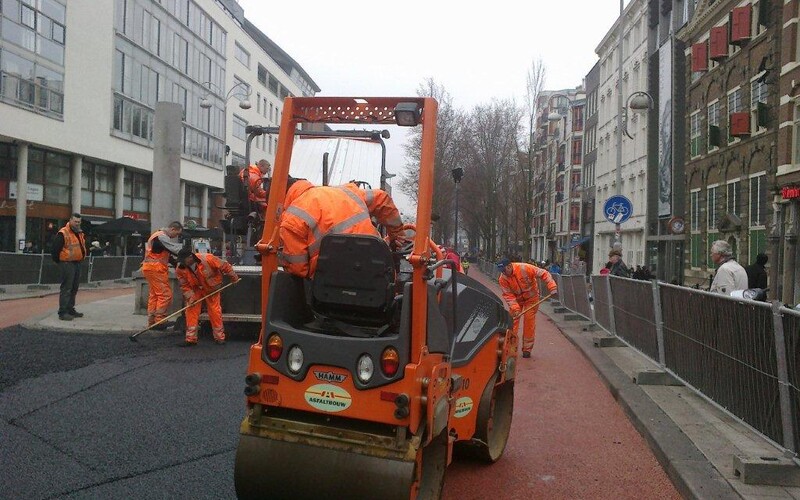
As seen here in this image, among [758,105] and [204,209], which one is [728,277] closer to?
[758,105]

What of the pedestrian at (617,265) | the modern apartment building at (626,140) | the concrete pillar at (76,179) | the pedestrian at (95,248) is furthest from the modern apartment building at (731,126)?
the concrete pillar at (76,179)

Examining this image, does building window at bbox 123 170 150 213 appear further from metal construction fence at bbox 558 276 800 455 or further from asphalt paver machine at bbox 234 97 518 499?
asphalt paver machine at bbox 234 97 518 499

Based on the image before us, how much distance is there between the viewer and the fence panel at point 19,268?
1856cm

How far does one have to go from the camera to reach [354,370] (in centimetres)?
362

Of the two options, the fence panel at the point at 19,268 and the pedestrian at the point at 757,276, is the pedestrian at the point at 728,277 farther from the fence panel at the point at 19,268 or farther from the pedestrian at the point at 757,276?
the fence panel at the point at 19,268

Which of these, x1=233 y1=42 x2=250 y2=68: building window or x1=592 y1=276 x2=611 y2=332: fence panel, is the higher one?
x1=233 y1=42 x2=250 y2=68: building window

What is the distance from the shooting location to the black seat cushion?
12.3ft

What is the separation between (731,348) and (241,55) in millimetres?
55132

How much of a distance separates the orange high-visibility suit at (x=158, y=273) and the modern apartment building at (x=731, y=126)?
57.0ft

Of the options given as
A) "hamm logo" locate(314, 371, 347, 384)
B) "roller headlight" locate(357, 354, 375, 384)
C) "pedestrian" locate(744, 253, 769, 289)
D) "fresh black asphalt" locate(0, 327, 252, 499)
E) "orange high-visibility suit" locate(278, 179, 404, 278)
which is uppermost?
"orange high-visibility suit" locate(278, 179, 404, 278)

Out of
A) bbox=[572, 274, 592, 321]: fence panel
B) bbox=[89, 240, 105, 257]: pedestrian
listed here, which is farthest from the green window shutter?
bbox=[89, 240, 105, 257]: pedestrian

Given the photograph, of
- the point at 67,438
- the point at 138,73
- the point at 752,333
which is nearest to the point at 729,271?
the point at 752,333

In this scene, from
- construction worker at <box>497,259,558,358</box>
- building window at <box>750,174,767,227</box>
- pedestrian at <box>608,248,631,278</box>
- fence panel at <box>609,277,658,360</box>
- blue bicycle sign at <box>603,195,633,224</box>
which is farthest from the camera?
building window at <box>750,174,767,227</box>

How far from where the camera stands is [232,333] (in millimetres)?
11242
